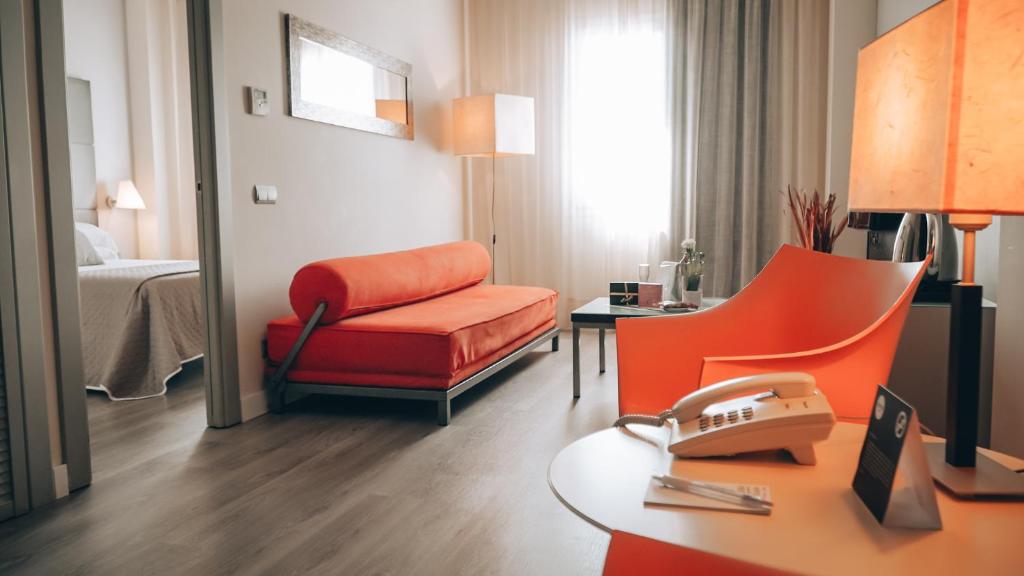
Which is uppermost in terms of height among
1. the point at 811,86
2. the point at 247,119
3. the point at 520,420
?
the point at 811,86

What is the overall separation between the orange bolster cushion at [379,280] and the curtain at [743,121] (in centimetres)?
168

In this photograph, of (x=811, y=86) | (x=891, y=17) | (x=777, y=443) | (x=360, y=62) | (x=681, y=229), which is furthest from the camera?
(x=681, y=229)

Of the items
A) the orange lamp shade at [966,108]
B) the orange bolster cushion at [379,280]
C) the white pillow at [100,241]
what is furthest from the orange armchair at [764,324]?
the white pillow at [100,241]

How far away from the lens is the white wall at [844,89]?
446 centimetres

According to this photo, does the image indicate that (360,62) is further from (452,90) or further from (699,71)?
(699,71)

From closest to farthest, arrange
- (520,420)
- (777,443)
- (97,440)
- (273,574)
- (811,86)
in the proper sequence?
(777,443), (273,574), (97,440), (520,420), (811,86)

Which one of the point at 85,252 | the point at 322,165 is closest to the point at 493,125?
the point at 322,165

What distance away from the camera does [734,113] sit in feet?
17.1

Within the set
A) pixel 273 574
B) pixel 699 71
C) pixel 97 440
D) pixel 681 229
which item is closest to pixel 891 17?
pixel 699 71

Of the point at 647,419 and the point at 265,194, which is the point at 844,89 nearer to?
the point at 265,194

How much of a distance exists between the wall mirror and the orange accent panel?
10.2 feet

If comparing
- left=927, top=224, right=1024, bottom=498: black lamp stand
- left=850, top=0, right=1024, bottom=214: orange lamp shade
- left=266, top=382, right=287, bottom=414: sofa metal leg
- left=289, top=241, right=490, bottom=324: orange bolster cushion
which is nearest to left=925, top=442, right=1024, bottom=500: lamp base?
left=927, top=224, right=1024, bottom=498: black lamp stand

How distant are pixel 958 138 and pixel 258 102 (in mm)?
2993

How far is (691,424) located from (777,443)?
0.14 m
